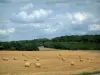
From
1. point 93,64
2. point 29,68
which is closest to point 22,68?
point 29,68

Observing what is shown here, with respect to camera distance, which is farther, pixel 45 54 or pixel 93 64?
pixel 45 54

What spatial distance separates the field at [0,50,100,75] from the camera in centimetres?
1525

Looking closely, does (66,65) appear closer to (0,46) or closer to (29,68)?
(29,68)

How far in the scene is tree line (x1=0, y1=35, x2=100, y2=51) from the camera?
1623 cm

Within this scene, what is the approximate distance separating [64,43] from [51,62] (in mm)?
2452

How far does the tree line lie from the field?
0.29 meters

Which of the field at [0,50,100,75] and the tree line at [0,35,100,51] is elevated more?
the tree line at [0,35,100,51]

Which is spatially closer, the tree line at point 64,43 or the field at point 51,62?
the field at point 51,62

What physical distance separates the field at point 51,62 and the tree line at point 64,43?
0.96 feet

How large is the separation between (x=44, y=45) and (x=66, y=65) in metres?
2.51

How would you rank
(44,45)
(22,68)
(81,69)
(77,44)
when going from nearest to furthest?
(22,68)
(81,69)
(77,44)
(44,45)

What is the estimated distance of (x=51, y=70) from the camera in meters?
Answer: 15.8

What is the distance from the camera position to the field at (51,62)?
50.0 feet

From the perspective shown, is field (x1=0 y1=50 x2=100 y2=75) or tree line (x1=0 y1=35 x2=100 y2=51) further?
tree line (x1=0 y1=35 x2=100 y2=51)
